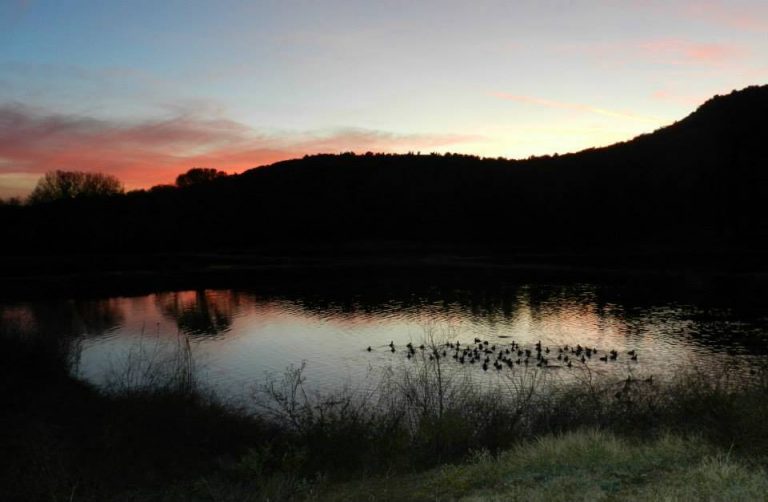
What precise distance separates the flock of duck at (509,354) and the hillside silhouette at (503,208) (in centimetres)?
9480

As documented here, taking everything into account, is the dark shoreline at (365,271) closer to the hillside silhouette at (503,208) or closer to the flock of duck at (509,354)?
the hillside silhouette at (503,208)

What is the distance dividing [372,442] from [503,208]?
150 meters

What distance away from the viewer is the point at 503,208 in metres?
163

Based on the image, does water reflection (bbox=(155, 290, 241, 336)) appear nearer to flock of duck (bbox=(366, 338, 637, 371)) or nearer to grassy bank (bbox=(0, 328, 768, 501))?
grassy bank (bbox=(0, 328, 768, 501))

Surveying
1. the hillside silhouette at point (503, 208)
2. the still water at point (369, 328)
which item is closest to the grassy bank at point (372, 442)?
the still water at point (369, 328)

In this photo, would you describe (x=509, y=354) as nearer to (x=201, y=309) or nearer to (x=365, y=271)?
(x=201, y=309)

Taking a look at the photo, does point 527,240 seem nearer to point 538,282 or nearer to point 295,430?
point 538,282

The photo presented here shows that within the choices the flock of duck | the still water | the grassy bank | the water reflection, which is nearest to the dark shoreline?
the water reflection

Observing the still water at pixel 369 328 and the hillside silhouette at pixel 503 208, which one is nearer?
the still water at pixel 369 328

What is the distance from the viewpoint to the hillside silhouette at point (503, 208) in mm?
135625

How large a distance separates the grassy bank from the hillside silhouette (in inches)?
4425

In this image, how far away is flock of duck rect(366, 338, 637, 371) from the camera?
1348 inches

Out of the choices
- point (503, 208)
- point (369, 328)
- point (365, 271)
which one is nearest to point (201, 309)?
point (369, 328)

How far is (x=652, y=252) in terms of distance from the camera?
388 feet
